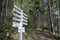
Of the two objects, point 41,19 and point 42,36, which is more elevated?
point 41,19

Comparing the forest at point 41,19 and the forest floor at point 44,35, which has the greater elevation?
the forest at point 41,19

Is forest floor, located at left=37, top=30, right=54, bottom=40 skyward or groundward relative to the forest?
groundward

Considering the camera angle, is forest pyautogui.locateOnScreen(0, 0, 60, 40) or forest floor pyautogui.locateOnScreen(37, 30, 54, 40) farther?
forest floor pyautogui.locateOnScreen(37, 30, 54, 40)

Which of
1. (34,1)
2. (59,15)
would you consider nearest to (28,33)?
(34,1)

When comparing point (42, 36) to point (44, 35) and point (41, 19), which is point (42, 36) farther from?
point (41, 19)

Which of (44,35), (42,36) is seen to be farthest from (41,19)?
(42,36)

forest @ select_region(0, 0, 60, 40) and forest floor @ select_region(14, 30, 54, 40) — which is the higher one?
forest @ select_region(0, 0, 60, 40)

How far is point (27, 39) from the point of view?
11516 mm

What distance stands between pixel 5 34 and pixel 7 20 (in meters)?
0.88

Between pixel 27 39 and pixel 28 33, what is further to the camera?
pixel 28 33

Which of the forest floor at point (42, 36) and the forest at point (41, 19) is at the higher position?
the forest at point (41, 19)

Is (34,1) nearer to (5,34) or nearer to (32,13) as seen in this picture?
(32,13)

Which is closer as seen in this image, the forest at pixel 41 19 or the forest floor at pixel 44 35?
the forest at pixel 41 19

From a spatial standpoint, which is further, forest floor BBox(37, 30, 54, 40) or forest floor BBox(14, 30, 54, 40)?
forest floor BBox(37, 30, 54, 40)
